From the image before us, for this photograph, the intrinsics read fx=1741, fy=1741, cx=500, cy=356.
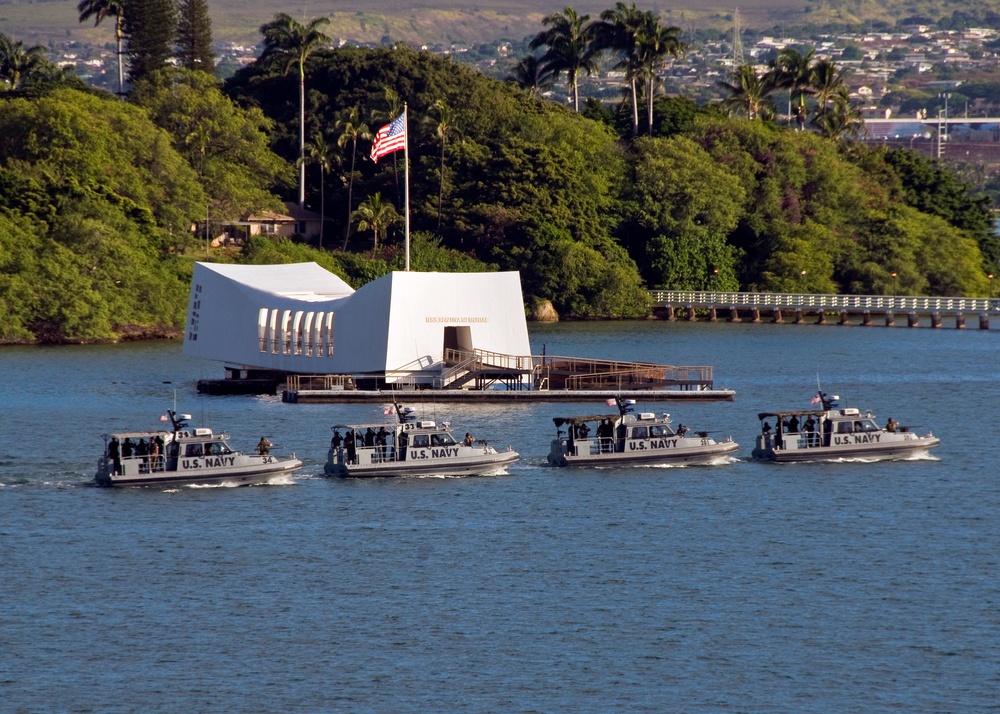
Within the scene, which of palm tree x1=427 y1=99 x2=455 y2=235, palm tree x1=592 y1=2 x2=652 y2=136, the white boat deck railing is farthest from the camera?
palm tree x1=592 y1=2 x2=652 y2=136

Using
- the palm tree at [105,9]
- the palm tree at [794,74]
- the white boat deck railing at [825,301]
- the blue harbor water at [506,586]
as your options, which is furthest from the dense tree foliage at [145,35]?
the blue harbor water at [506,586]

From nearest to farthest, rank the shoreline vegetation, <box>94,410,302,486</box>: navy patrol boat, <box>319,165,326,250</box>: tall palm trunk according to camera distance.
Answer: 1. <box>94,410,302,486</box>: navy patrol boat
2. the shoreline vegetation
3. <box>319,165,326,250</box>: tall palm trunk

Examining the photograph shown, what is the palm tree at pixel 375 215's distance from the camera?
155 metres

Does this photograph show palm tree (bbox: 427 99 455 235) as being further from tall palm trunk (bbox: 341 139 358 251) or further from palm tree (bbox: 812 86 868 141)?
palm tree (bbox: 812 86 868 141)

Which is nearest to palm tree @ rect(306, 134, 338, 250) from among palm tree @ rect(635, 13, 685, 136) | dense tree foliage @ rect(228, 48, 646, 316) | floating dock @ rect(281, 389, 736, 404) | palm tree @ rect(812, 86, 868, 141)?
dense tree foliage @ rect(228, 48, 646, 316)

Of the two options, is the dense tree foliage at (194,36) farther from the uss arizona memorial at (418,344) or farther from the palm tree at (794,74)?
the uss arizona memorial at (418,344)

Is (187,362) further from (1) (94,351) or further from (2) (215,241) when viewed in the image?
(2) (215,241)

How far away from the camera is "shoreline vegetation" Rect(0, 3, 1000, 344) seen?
5669 inches

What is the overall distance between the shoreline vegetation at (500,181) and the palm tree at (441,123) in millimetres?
253

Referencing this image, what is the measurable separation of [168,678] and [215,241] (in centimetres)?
11717

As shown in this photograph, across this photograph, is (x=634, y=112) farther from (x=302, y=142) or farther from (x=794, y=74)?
(x=302, y=142)

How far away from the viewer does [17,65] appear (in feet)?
566

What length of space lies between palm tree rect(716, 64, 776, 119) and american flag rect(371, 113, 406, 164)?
87321mm

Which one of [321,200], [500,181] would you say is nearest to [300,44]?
[321,200]
